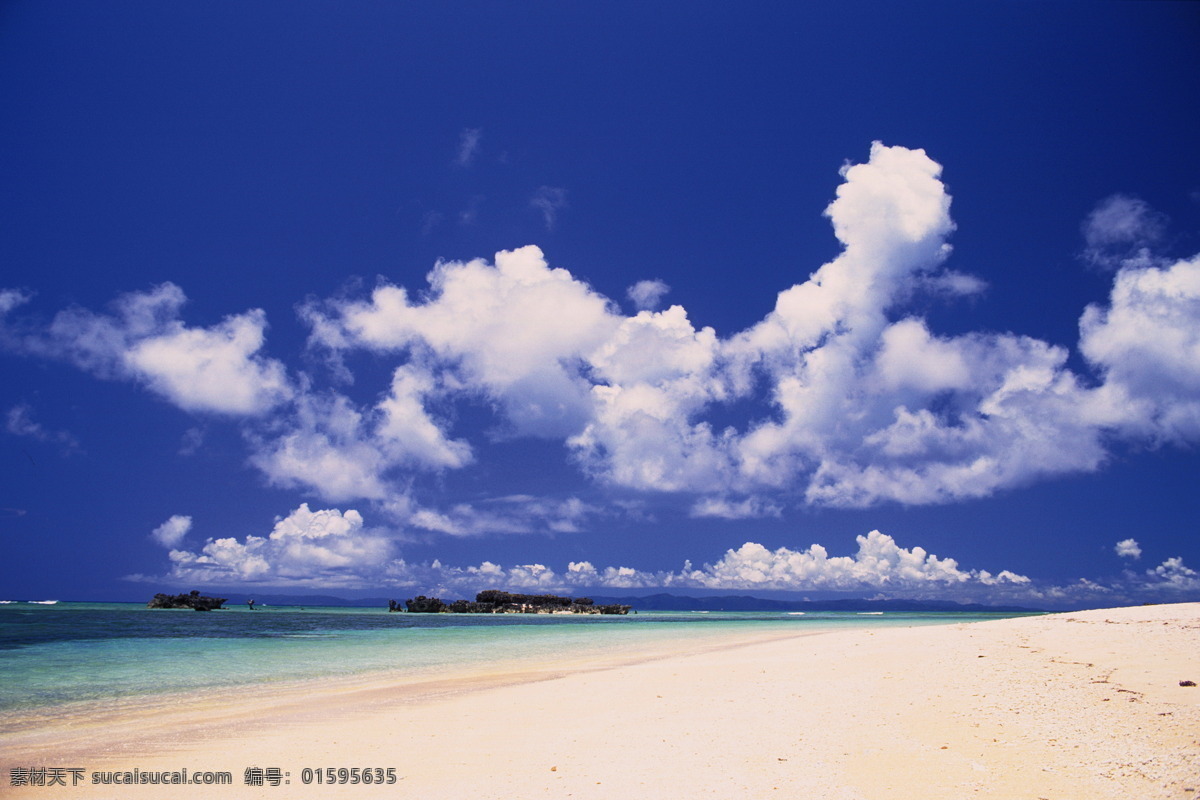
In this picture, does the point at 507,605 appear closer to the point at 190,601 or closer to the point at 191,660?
the point at 190,601

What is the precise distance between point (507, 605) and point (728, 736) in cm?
10352

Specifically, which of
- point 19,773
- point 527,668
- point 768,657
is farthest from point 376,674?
point 768,657

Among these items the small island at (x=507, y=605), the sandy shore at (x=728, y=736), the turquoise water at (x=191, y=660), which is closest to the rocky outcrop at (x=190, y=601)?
Result: the small island at (x=507, y=605)

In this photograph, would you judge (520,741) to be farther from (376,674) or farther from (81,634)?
(81,634)

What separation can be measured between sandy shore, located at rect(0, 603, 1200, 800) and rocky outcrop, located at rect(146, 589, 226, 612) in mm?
85948

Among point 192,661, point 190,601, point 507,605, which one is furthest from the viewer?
point 507,605

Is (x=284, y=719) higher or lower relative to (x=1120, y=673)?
lower

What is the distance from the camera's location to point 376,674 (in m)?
19.0

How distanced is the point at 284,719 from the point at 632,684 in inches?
296

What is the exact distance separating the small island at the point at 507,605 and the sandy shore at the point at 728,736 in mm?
90850

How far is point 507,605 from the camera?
106 metres

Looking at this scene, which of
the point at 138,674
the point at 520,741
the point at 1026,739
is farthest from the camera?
the point at 138,674

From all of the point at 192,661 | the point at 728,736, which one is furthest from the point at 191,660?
the point at 728,736

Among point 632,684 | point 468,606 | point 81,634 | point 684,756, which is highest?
point 684,756
